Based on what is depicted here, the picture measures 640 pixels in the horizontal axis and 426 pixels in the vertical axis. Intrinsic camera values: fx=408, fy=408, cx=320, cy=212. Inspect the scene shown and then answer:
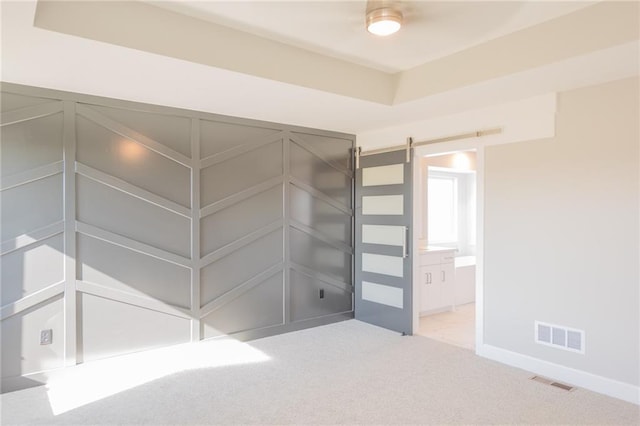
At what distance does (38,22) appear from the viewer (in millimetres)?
2158

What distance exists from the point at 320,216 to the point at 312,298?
952 mm

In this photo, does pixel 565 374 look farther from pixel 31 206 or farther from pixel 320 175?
pixel 31 206

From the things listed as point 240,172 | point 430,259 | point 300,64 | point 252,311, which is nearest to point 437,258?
point 430,259

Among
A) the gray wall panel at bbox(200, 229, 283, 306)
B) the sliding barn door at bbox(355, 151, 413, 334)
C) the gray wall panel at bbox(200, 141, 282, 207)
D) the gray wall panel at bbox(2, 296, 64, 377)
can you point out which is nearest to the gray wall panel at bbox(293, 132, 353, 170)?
the sliding barn door at bbox(355, 151, 413, 334)

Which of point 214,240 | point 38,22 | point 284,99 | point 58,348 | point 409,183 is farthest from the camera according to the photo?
point 409,183

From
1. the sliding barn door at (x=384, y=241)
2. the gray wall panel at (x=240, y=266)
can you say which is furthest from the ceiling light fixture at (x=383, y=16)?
the gray wall panel at (x=240, y=266)

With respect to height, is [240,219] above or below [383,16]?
below

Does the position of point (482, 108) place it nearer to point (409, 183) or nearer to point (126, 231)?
point (409, 183)

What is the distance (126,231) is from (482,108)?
11.0ft

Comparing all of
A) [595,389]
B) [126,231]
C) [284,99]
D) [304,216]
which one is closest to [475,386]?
[595,389]

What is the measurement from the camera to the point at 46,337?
10.4ft

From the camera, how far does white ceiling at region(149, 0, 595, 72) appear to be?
2436 mm

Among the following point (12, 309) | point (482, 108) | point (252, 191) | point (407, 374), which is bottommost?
point (407, 374)

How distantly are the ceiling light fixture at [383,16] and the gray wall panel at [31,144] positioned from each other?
8.28 feet
